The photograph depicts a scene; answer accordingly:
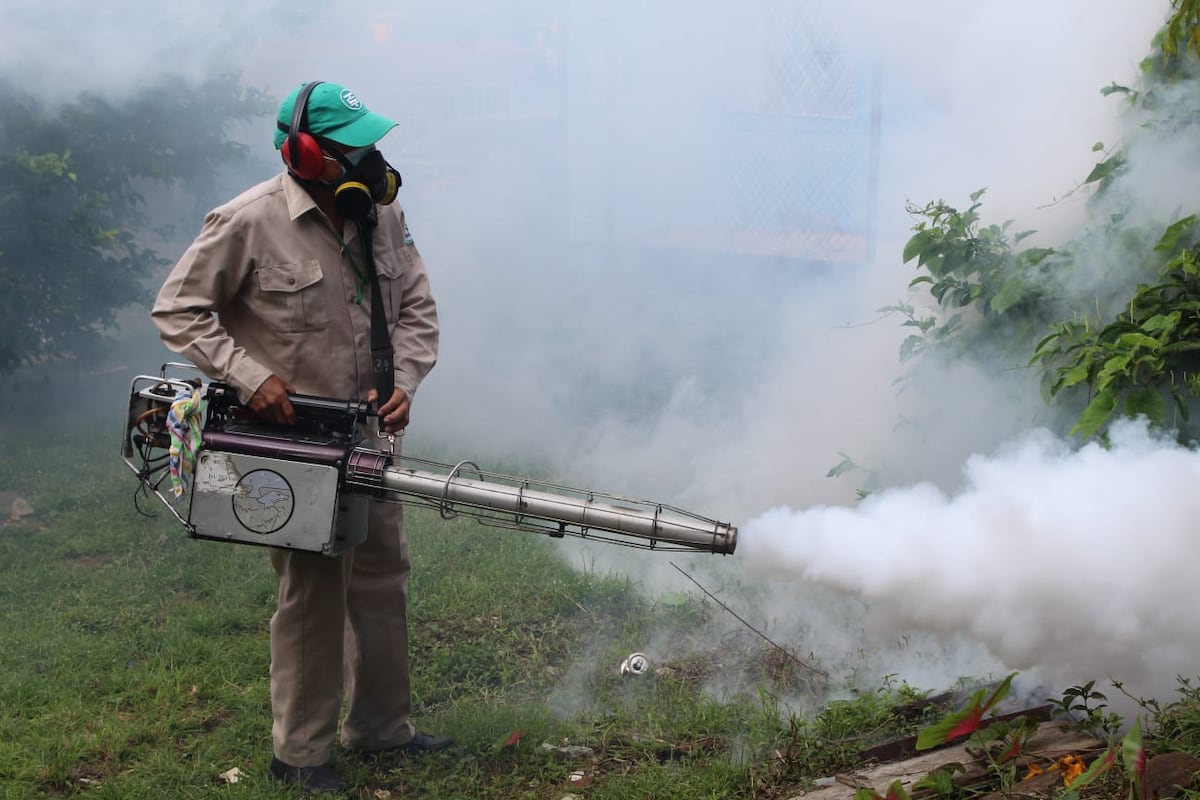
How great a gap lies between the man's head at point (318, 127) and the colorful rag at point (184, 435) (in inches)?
26.1

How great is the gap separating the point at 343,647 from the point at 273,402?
786 millimetres

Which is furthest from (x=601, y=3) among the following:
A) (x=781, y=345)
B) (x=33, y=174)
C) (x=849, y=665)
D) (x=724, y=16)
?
(x=849, y=665)

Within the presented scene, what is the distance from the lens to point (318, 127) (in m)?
2.94

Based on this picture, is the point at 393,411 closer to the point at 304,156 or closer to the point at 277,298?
the point at 277,298

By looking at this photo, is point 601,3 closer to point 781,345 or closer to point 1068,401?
point 781,345

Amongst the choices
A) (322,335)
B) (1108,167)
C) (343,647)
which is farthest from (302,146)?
(1108,167)

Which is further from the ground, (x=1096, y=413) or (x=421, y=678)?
(x=1096, y=413)

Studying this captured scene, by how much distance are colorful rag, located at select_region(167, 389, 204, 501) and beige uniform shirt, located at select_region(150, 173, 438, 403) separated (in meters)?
0.11

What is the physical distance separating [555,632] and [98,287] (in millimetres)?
4538

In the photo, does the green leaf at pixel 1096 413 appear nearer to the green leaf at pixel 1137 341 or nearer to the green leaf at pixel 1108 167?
the green leaf at pixel 1137 341

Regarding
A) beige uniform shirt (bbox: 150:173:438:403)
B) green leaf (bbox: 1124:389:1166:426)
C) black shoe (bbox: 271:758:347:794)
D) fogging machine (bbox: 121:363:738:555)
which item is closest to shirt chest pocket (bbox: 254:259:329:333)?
beige uniform shirt (bbox: 150:173:438:403)

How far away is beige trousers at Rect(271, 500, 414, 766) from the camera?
10.1 ft

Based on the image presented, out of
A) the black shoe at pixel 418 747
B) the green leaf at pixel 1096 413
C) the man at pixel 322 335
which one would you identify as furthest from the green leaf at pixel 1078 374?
the black shoe at pixel 418 747

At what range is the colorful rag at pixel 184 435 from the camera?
2.81m
